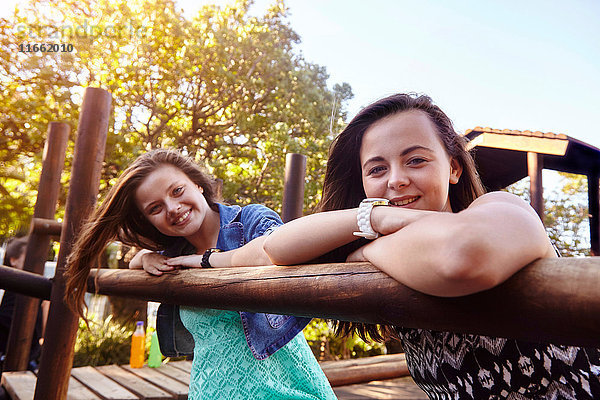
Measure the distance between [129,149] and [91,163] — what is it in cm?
512

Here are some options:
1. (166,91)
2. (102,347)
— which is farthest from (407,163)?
(166,91)

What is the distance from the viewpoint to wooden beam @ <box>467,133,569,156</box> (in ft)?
17.5

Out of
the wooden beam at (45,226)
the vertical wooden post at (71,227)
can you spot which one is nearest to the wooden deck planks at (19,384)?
the vertical wooden post at (71,227)

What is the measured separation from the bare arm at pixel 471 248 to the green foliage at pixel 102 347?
5.99 metres

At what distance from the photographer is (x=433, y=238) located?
71 centimetres

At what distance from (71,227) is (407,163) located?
193 centimetres

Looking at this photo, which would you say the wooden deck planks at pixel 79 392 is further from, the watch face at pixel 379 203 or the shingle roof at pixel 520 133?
the shingle roof at pixel 520 133

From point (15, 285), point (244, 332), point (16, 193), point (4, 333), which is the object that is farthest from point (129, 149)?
point (244, 332)

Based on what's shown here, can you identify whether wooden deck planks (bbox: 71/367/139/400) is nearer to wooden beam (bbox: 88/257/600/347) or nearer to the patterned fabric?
wooden beam (bbox: 88/257/600/347)

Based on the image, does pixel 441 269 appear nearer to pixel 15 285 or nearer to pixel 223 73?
pixel 15 285

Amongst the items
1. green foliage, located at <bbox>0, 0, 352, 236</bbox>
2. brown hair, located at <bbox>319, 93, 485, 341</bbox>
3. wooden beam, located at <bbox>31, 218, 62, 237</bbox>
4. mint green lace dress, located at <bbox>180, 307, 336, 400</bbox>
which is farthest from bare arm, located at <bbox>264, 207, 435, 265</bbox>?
green foliage, located at <bbox>0, 0, 352, 236</bbox>

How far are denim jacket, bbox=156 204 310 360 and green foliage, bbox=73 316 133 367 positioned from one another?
425cm

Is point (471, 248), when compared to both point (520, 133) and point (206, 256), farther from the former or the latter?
point (520, 133)

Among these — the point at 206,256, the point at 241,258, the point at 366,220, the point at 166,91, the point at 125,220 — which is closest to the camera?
the point at 366,220
